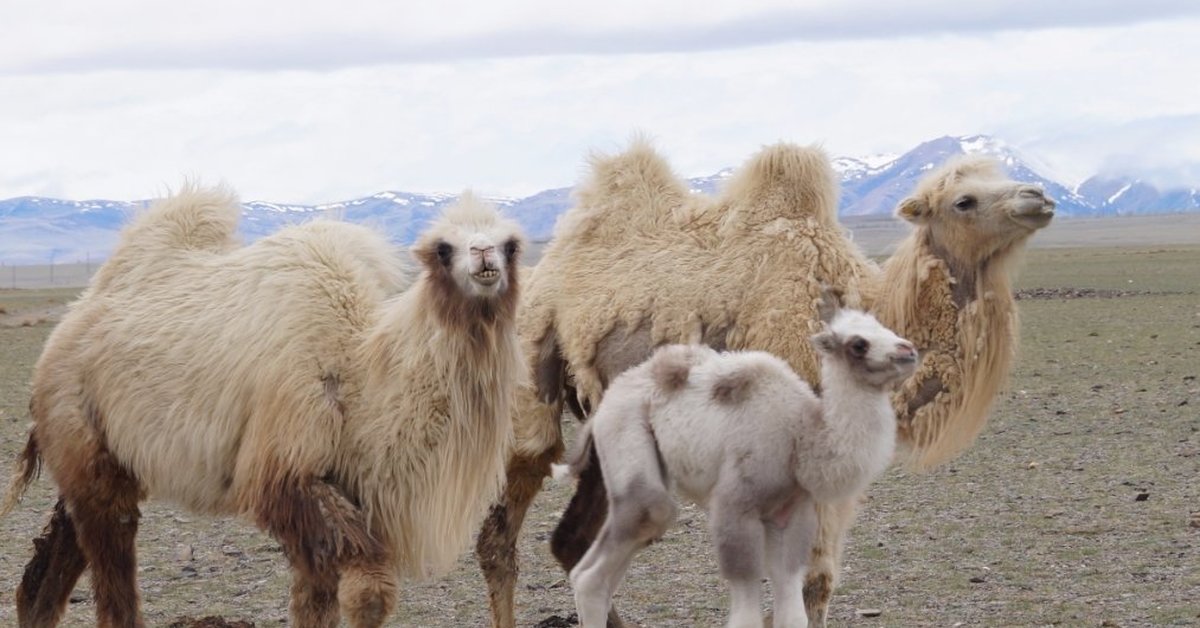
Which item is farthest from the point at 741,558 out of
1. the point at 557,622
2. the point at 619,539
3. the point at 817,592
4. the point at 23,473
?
the point at 23,473

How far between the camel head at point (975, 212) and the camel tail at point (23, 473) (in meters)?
3.94

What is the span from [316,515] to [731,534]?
149cm

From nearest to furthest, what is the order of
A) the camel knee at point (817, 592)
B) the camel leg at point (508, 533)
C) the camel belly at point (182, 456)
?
the camel belly at point (182, 456), the camel knee at point (817, 592), the camel leg at point (508, 533)

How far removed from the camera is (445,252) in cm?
657

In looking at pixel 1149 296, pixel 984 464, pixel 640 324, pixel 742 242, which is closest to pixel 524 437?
pixel 640 324

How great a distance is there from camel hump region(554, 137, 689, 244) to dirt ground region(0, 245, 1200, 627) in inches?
71.1

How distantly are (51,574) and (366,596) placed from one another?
1972mm

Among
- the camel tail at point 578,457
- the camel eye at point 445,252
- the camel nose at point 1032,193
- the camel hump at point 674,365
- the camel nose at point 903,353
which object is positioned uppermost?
the camel nose at point 1032,193

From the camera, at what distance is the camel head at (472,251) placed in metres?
6.35

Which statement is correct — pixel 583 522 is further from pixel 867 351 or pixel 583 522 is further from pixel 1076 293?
pixel 1076 293

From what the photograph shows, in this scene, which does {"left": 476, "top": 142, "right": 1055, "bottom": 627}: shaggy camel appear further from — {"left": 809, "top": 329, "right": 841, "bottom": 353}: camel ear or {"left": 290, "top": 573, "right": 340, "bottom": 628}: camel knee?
{"left": 290, "top": 573, "right": 340, "bottom": 628}: camel knee

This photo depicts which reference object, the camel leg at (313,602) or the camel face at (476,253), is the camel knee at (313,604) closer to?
the camel leg at (313,602)

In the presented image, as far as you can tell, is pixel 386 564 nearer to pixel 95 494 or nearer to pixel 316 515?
pixel 316 515

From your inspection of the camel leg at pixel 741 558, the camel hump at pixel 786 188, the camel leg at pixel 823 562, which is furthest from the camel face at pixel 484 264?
the camel hump at pixel 786 188
